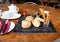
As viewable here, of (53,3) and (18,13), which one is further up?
(18,13)

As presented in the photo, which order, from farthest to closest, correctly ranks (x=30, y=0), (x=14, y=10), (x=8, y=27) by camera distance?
(x=30, y=0), (x=14, y=10), (x=8, y=27)

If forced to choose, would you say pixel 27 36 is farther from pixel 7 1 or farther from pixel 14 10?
pixel 7 1

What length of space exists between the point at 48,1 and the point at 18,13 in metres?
1.97

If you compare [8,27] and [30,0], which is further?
[30,0]

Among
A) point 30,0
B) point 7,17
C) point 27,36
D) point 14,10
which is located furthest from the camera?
point 30,0

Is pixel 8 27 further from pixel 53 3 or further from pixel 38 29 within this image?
pixel 53 3

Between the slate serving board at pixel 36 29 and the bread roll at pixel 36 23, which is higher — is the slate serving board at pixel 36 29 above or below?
below

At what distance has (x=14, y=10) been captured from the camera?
1844 mm

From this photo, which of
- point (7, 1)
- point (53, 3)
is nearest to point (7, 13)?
point (7, 1)

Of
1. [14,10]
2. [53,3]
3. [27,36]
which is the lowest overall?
[53,3]

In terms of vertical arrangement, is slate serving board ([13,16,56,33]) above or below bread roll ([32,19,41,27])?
below

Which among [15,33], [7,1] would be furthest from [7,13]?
[7,1]

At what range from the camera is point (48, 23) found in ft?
4.97

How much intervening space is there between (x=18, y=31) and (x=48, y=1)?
2445mm
